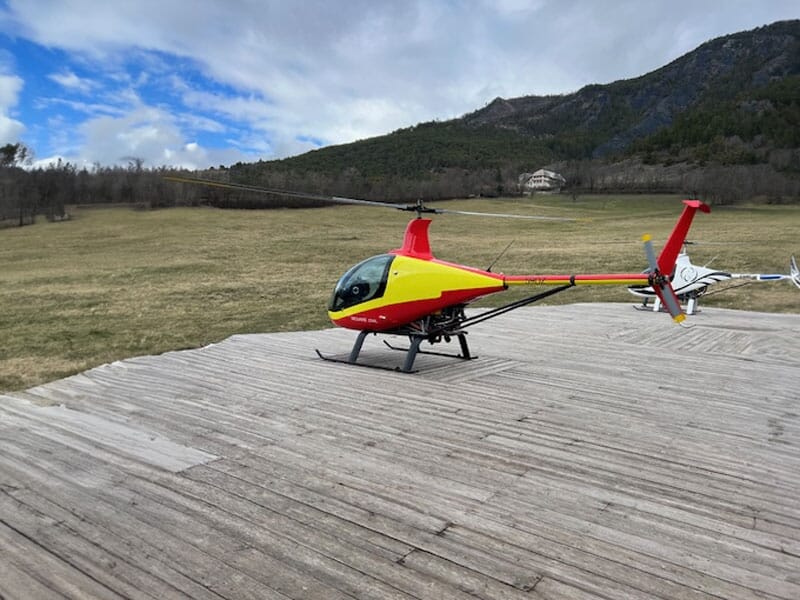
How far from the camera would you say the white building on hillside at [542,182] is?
9331 cm

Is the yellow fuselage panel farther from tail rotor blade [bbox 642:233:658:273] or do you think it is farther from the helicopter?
tail rotor blade [bbox 642:233:658:273]

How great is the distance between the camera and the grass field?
15.3m

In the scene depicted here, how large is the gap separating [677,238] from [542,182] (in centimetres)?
9329

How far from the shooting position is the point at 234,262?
33.2 meters

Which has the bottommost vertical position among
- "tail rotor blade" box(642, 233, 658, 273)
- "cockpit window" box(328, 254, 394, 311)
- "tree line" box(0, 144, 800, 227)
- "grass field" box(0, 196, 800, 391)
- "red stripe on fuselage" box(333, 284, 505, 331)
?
"grass field" box(0, 196, 800, 391)

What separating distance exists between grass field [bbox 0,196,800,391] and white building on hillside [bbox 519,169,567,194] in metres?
25.5

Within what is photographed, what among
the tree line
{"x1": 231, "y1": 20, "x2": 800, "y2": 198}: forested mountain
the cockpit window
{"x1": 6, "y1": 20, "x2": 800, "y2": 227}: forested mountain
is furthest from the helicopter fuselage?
{"x1": 231, "y1": 20, "x2": 800, "y2": 198}: forested mountain

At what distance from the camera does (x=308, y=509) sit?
445 centimetres

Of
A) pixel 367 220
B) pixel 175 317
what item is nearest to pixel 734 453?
pixel 175 317

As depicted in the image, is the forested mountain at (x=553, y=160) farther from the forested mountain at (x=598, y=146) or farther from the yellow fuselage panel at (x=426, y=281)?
the yellow fuselage panel at (x=426, y=281)

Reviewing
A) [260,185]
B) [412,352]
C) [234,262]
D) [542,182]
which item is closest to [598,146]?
[542,182]

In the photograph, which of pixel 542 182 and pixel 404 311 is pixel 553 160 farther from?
pixel 404 311

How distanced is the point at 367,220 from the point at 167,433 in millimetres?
56448

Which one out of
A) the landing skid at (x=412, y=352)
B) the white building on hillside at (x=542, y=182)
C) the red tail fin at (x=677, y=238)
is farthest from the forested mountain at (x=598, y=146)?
the red tail fin at (x=677, y=238)
